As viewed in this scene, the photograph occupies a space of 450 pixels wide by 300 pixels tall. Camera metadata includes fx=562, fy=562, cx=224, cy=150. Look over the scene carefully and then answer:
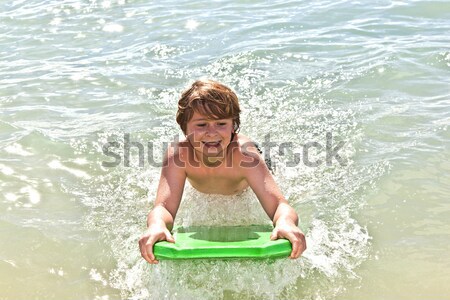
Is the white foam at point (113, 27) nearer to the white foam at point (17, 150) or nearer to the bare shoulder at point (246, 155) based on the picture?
the white foam at point (17, 150)

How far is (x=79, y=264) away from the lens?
Result: 314 centimetres

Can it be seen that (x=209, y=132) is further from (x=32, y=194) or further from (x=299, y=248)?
(x=32, y=194)

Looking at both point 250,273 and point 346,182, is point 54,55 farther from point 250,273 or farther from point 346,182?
point 250,273

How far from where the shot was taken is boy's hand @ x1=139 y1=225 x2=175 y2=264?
2621 mm

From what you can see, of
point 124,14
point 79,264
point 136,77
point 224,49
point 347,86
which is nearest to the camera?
point 79,264

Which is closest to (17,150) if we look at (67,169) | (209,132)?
(67,169)

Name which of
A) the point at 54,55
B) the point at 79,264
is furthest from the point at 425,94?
the point at 54,55

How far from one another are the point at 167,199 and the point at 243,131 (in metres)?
1.80

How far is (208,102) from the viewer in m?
3.16

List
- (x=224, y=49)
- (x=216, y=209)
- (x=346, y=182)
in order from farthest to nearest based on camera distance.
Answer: (x=224, y=49), (x=346, y=182), (x=216, y=209)

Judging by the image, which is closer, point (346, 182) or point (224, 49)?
point (346, 182)

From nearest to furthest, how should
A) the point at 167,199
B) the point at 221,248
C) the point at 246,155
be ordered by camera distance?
the point at 221,248, the point at 167,199, the point at 246,155

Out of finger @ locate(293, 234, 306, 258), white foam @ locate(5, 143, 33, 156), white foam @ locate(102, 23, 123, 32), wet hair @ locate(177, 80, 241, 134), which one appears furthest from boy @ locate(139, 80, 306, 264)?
white foam @ locate(102, 23, 123, 32)

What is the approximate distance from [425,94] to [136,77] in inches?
116
